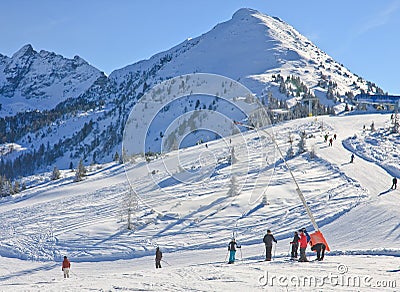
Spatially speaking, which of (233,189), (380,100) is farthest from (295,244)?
(380,100)

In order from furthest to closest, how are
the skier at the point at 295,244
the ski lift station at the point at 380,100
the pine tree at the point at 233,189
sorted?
1. the ski lift station at the point at 380,100
2. the pine tree at the point at 233,189
3. the skier at the point at 295,244

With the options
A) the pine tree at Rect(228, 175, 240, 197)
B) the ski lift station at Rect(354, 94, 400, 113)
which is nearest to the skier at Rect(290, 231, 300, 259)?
the pine tree at Rect(228, 175, 240, 197)

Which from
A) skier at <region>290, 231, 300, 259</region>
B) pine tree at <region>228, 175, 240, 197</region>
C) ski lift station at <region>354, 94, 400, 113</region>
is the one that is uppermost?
ski lift station at <region>354, 94, 400, 113</region>

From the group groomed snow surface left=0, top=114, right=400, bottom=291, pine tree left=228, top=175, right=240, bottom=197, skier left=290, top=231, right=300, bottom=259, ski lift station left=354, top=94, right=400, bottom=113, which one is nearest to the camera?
groomed snow surface left=0, top=114, right=400, bottom=291

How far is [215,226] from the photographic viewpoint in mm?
30000

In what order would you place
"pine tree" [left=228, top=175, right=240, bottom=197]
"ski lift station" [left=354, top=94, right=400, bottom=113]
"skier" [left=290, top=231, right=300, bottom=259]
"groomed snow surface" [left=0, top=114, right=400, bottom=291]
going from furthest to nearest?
"ski lift station" [left=354, top=94, right=400, bottom=113] < "pine tree" [left=228, top=175, right=240, bottom=197] < "skier" [left=290, top=231, right=300, bottom=259] < "groomed snow surface" [left=0, top=114, right=400, bottom=291]

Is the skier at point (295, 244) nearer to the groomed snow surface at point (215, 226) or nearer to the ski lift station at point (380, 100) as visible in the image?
the groomed snow surface at point (215, 226)

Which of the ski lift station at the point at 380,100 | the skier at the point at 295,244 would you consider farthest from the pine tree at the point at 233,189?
the ski lift station at the point at 380,100

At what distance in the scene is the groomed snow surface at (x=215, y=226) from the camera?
1402 centimetres

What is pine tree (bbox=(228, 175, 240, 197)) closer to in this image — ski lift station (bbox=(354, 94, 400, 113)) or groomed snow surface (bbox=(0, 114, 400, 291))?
groomed snow surface (bbox=(0, 114, 400, 291))

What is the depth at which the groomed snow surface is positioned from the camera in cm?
1402

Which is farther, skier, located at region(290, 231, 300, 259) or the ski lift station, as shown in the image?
the ski lift station

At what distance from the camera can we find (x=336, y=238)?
79.8 ft

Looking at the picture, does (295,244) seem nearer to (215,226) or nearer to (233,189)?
(215,226)
